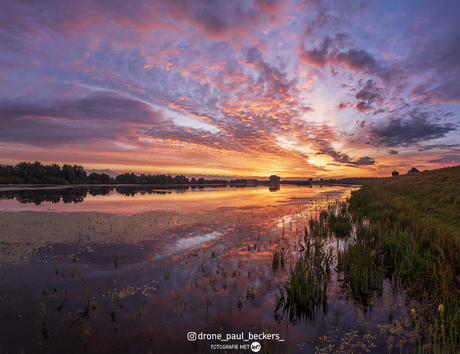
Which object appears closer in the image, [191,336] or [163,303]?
[191,336]

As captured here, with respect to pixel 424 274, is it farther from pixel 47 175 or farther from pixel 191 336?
pixel 47 175

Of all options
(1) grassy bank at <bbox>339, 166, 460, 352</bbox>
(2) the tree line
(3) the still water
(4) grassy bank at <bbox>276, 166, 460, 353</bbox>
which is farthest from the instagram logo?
(2) the tree line

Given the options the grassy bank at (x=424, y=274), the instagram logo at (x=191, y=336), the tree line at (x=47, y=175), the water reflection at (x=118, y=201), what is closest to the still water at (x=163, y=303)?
the instagram logo at (x=191, y=336)

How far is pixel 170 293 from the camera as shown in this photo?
7293 millimetres

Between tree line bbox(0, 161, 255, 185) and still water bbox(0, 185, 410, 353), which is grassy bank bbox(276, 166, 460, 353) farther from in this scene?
tree line bbox(0, 161, 255, 185)

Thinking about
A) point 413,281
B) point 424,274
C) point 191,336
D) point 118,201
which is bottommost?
point 191,336

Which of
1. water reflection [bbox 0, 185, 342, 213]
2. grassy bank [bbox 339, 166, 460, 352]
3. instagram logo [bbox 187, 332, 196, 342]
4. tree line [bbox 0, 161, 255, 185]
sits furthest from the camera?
tree line [bbox 0, 161, 255, 185]

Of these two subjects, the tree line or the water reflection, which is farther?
the tree line

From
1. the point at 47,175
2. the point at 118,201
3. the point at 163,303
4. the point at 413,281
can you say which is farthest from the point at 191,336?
the point at 47,175

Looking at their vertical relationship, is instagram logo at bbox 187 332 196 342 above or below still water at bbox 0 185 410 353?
below

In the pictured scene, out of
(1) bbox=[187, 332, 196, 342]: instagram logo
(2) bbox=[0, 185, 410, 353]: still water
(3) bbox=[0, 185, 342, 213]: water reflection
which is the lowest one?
(1) bbox=[187, 332, 196, 342]: instagram logo

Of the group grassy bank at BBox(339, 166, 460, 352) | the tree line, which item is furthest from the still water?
the tree line

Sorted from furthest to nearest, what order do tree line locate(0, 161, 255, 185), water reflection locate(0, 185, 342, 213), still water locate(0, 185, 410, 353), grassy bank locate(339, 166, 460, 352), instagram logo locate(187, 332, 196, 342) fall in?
tree line locate(0, 161, 255, 185) < water reflection locate(0, 185, 342, 213) < instagram logo locate(187, 332, 196, 342) < still water locate(0, 185, 410, 353) < grassy bank locate(339, 166, 460, 352)

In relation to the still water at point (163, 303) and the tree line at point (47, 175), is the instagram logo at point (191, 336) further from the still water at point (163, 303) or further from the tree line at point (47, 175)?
the tree line at point (47, 175)
